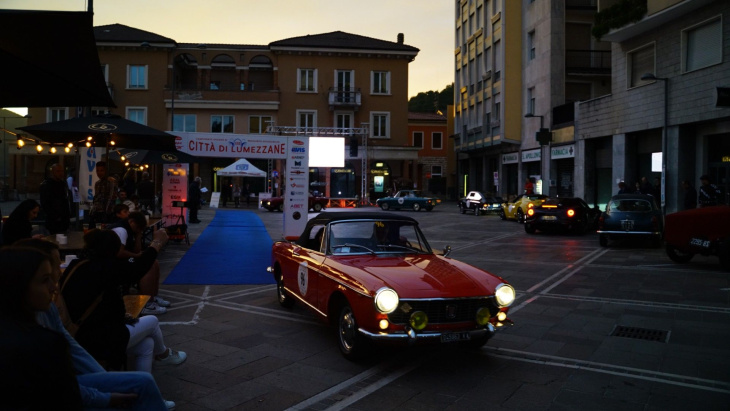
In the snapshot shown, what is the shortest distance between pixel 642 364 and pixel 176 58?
50.4 metres

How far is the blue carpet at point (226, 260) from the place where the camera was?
11078 millimetres

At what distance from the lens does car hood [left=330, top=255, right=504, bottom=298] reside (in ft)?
18.2

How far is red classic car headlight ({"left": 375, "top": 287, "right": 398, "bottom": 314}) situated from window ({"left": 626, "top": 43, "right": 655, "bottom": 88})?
922 inches

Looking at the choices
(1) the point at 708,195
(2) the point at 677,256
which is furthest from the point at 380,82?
(2) the point at 677,256

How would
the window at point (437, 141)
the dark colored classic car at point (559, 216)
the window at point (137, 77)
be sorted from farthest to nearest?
the window at point (437, 141), the window at point (137, 77), the dark colored classic car at point (559, 216)

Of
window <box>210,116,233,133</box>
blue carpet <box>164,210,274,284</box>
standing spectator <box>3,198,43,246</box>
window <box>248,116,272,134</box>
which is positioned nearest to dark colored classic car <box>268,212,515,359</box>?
standing spectator <box>3,198,43,246</box>

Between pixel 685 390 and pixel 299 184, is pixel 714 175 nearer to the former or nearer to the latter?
pixel 299 184

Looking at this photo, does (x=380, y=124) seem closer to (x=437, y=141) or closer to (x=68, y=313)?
(x=437, y=141)

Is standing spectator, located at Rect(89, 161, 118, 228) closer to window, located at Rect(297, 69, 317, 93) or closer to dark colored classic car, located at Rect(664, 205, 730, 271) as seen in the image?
dark colored classic car, located at Rect(664, 205, 730, 271)

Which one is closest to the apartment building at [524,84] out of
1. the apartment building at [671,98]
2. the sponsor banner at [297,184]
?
the apartment building at [671,98]

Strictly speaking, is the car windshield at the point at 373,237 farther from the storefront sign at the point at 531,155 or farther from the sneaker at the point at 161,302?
the storefront sign at the point at 531,155

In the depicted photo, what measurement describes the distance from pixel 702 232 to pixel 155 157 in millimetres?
14151

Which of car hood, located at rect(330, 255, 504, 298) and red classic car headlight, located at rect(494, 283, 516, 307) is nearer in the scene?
car hood, located at rect(330, 255, 504, 298)

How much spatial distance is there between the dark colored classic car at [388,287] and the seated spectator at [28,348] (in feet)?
10.6
